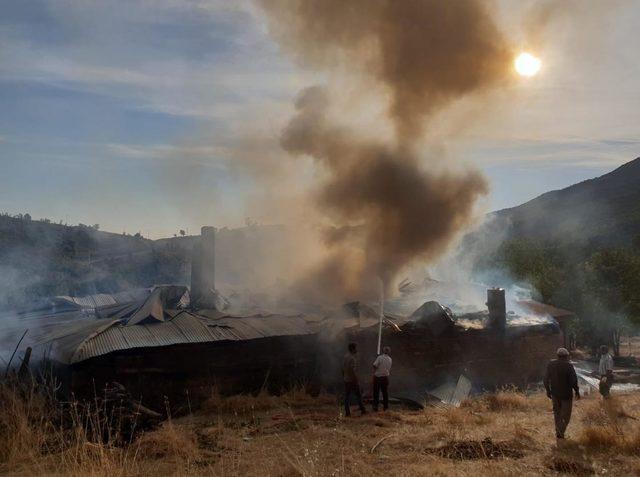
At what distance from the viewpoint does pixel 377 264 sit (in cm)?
2153

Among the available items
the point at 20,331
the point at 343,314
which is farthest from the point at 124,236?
the point at 343,314

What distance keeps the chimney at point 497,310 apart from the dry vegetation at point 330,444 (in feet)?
17.3

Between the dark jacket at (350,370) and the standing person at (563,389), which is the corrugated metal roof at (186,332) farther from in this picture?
the standing person at (563,389)

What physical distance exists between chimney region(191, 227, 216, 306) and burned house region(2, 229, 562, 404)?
3cm

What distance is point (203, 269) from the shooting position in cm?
1833

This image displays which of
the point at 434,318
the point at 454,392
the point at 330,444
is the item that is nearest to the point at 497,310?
the point at 434,318

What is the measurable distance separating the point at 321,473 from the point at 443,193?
15950 millimetres

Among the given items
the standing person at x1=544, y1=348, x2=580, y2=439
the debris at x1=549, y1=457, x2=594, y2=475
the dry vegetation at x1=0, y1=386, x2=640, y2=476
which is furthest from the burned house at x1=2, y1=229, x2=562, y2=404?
the debris at x1=549, y1=457, x2=594, y2=475

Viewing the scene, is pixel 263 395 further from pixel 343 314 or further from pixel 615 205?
pixel 615 205

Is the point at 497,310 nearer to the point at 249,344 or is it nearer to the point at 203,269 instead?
the point at 249,344

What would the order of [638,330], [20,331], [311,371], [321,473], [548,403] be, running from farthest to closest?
[638,330] < [20,331] < [311,371] < [548,403] < [321,473]

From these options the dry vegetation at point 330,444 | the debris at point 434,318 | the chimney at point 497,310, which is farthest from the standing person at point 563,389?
the chimney at point 497,310

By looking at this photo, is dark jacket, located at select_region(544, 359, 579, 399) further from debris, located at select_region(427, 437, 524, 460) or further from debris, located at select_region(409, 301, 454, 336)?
debris, located at select_region(409, 301, 454, 336)

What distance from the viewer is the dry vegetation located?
8.02 m
